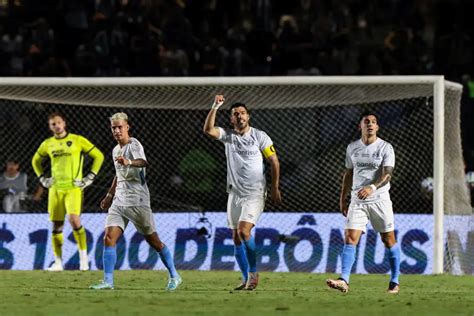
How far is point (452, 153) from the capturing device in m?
18.7

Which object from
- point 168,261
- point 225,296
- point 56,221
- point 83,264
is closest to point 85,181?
point 56,221

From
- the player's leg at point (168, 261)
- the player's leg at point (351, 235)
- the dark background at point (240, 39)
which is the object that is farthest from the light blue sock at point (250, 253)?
the dark background at point (240, 39)

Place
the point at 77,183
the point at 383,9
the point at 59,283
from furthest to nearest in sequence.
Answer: the point at 383,9, the point at 77,183, the point at 59,283

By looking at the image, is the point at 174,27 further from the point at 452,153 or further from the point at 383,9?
the point at 452,153

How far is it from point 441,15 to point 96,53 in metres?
6.83

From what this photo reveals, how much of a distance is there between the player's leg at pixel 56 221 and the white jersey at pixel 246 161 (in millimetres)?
4441

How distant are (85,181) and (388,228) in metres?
5.31

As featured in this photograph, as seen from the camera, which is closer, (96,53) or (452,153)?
(452,153)

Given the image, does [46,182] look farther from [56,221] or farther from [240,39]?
[240,39]

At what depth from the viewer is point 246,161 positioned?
1428 centimetres

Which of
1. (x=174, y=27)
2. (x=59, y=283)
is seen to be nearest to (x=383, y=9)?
(x=174, y=27)

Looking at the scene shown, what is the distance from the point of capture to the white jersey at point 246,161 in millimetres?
14195

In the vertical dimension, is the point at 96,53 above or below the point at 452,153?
above

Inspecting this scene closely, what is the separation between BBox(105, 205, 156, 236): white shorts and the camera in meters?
13.9
